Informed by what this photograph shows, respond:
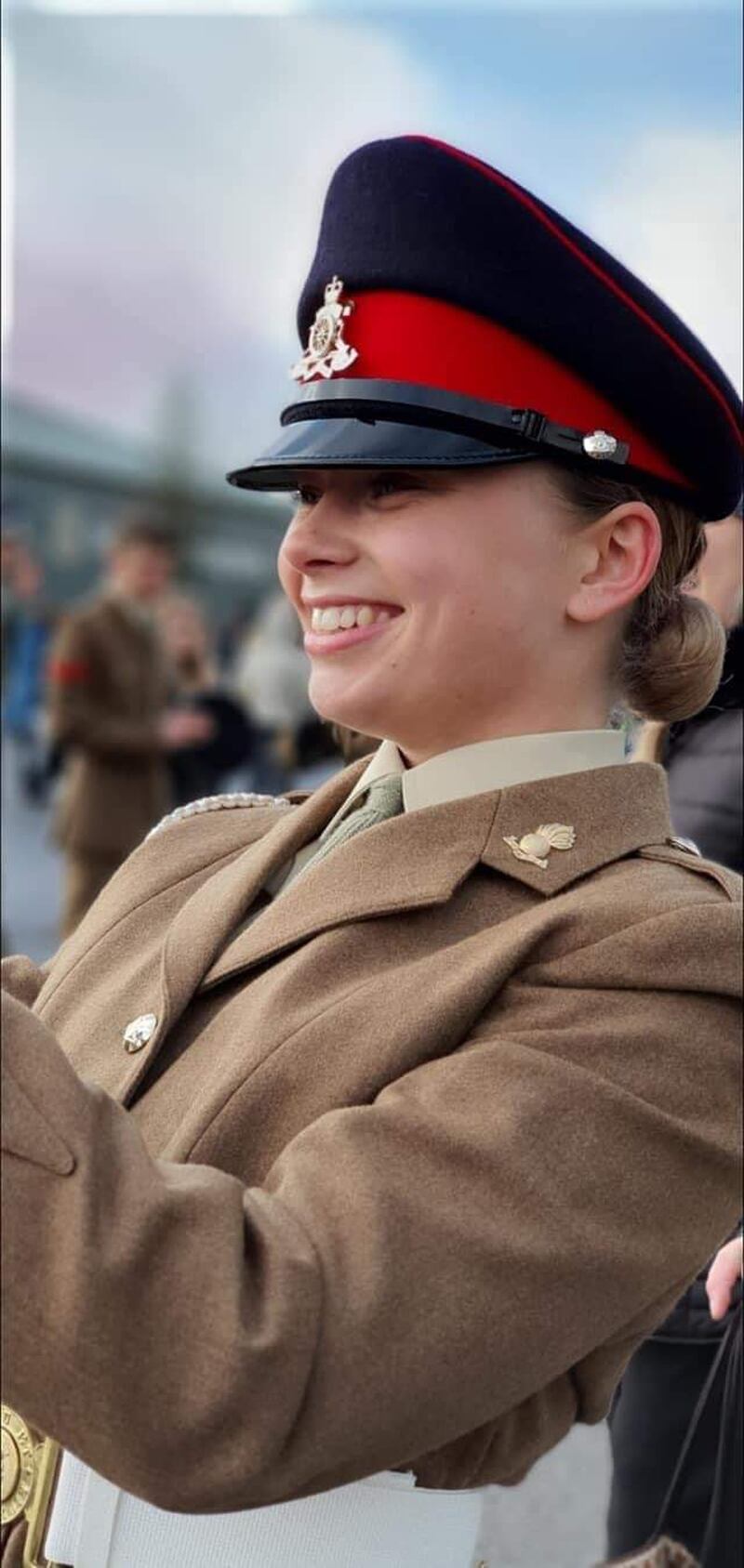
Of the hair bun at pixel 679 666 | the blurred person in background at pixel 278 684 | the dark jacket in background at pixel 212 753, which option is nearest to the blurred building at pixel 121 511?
the blurred person in background at pixel 278 684

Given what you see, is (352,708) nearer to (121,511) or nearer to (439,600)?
(439,600)

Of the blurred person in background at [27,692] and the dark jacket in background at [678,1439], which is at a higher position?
the dark jacket in background at [678,1439]

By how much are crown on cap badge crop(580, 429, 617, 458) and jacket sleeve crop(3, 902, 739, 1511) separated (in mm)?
394

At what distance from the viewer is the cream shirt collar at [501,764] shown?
175 cm

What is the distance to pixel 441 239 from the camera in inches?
68.2

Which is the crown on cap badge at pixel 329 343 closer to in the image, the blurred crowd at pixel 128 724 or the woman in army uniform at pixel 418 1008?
the woman in army uniform at pixel 418 1008

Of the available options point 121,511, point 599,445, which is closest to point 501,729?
point 599,445

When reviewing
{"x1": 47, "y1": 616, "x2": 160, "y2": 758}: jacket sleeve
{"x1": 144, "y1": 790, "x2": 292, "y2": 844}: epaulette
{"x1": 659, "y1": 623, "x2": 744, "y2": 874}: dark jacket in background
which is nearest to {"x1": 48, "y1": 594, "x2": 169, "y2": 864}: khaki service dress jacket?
{"x1": 47, "y1": 616, "x2": 160, "y2": 758}: jacket sleeve

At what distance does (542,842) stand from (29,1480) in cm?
66

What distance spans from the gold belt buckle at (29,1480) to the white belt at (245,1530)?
2 cm

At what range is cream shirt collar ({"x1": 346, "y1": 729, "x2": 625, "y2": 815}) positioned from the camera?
1.75 m

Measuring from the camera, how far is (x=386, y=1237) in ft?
4.67

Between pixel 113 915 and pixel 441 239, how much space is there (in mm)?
679

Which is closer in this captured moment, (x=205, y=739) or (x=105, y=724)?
(x=105, y=724)
